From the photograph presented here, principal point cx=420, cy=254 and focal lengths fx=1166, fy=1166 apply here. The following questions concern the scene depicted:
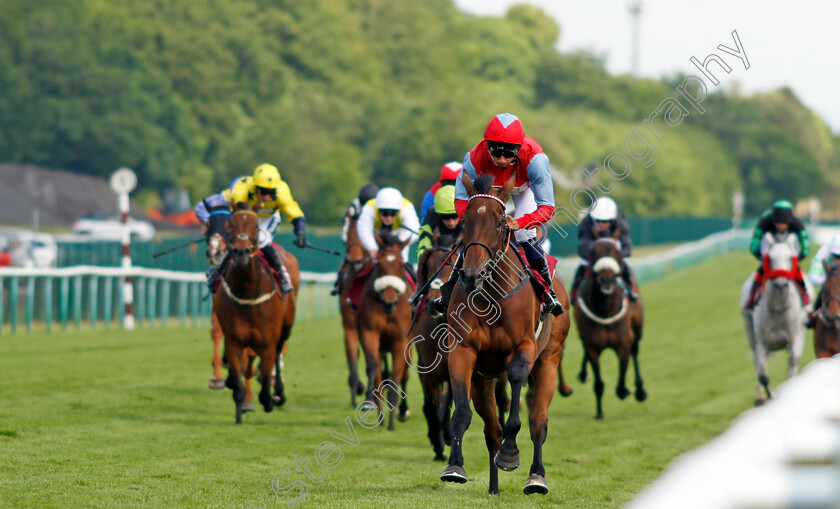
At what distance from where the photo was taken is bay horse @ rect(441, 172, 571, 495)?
6402 mm

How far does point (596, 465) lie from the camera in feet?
28.2

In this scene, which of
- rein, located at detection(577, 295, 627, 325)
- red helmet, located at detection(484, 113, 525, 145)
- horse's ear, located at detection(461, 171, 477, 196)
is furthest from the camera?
rein, located at detection(577, 295, 627, 325)

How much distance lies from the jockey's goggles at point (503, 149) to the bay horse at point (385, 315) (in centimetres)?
373

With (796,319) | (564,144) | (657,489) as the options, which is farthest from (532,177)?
(564,144)

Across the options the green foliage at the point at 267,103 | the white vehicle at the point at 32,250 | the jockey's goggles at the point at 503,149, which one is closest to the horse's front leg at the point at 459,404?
the jockey's goggles at the point at 503,149

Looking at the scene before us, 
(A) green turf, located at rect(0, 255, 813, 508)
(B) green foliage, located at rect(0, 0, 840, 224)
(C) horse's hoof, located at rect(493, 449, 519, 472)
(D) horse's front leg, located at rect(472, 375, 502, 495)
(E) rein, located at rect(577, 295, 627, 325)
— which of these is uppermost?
(B) green foliage, located at rect(0, 0, 840, 224)

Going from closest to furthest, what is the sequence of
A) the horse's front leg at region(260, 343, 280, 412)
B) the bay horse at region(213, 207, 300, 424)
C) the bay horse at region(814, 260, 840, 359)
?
the bay horse at region(213, 207, 300, 424)
the horse's front leg at region(260, 343, 280, 412)
the bay horse at region(814, 260, 840, 359)

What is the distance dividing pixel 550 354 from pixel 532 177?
1131 millimetres

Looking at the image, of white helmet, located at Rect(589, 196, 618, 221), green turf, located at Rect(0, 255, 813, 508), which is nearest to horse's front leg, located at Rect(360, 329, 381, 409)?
green turf, located at Rect(0, 255, 813, 508)

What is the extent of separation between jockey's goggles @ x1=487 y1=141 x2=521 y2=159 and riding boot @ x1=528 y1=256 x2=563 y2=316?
2.16 ft

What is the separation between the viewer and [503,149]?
6.89 meters

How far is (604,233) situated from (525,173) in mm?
5124

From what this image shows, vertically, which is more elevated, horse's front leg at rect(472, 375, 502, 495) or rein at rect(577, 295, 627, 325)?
rein at rect(577, 295, 627, 325)

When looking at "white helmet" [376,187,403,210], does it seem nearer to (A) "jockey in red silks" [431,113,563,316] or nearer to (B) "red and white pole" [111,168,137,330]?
(A) "jockey in red silks" [431,113,563,316]
